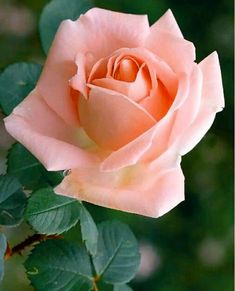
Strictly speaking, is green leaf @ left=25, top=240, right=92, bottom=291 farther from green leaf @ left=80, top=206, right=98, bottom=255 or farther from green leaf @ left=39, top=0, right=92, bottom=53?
green leaf @ left=39, top=0, right=92, bottom=53

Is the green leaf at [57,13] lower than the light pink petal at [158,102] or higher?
lower

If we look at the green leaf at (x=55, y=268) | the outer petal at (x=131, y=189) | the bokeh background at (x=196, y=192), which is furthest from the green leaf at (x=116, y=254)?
the bokeh background at (x=196, y=192)

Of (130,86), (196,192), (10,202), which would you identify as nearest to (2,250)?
(10,202)

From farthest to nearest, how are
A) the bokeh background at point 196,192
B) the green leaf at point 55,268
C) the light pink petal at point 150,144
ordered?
1. the bokeh background at point 196,192
2. the green leaf at point 55,268
3. the light pink petal at point 150,144

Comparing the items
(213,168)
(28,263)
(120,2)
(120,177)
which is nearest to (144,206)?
(120,177)

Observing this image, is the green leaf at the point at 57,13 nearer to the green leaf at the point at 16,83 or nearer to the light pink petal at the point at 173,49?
the green leaf at the point at 16,83

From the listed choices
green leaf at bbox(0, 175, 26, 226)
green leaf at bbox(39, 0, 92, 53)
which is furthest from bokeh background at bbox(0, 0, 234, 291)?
green leaf at bbox(0, 175, 26, 226)

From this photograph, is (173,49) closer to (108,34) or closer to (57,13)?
(108,34)
